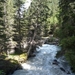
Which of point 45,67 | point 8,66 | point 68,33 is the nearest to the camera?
point 68,33

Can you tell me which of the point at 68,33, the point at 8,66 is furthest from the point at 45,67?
the point at 68,33

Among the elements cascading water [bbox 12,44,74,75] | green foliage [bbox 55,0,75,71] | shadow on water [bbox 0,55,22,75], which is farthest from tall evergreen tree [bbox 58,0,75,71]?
shadow on water [bbox 0,55,22,75]

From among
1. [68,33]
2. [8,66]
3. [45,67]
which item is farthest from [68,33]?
[45,67]

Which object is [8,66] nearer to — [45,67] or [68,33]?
[45,67]

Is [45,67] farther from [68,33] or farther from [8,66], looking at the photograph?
[68,33]

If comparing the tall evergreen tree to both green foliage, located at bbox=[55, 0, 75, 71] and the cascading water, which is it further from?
the cascading water

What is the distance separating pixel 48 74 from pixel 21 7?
15.5m

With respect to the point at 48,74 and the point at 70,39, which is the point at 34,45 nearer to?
the point at 48,74

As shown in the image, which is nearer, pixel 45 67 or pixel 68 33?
pixel 68 33

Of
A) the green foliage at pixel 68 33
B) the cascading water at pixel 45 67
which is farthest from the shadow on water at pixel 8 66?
the green foliage at pixel 68 33

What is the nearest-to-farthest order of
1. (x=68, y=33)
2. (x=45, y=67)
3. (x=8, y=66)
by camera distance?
(x=68, y=33), (x=8, y=66), (x=45, y=67)

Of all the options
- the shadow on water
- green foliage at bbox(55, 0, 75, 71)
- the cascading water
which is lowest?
the cascading water

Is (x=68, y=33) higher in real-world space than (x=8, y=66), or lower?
higher

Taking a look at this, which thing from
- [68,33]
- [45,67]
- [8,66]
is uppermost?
[68,33]
